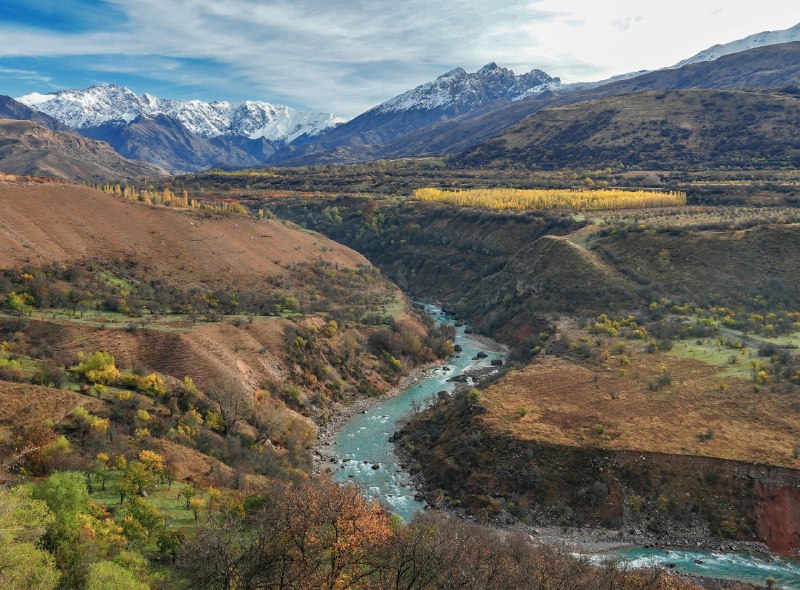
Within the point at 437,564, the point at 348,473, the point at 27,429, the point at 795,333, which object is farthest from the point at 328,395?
the point at 795,333

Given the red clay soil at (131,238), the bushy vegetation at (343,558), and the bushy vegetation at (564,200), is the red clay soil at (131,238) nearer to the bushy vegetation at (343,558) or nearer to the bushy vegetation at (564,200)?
the bushy vegetation at (343,558)

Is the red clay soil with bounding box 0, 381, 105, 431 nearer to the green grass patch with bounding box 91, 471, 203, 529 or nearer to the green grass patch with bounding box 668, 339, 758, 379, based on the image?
the green grass patch with bounding box 91, 471, 203, 529

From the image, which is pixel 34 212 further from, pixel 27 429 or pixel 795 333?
pixel 795 333

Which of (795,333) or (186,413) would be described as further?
(795,333)

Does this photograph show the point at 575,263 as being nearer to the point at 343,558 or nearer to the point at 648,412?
the point at 648,412

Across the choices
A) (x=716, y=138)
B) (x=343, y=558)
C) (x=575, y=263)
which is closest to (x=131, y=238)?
(x=575, y=263)

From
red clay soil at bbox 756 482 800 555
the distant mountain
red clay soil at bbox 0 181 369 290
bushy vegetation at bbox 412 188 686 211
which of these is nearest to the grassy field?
red clay soil at bbox 756 482 800 555

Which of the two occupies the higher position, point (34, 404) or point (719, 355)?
point (34, 404)
